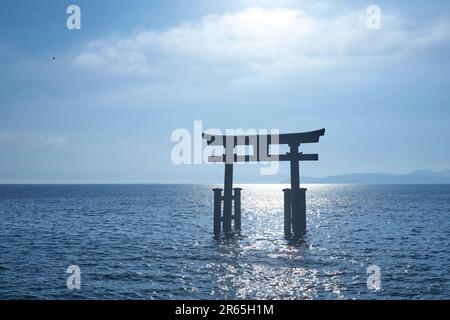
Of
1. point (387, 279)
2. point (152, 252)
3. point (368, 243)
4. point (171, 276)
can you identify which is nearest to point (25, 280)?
point (171, 276)

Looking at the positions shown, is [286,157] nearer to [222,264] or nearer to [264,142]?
[264,142]

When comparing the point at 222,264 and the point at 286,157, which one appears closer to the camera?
the point at 222,264

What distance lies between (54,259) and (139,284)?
737cm

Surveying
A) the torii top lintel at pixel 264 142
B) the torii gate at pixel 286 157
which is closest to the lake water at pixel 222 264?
the torii gate at pixel 286 157

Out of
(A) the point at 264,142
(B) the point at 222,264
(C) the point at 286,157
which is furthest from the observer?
(A) the point at 264,142

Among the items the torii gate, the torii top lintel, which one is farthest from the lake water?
the torii top lintel

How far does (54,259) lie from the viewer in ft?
63.3

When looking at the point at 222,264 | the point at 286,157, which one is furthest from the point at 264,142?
the point at 222,264

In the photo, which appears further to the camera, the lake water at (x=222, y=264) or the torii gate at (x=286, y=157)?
the torii gate at (x=286, y=157)

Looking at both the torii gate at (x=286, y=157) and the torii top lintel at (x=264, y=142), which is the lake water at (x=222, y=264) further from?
the torii top lintel at (x=264, y=142)

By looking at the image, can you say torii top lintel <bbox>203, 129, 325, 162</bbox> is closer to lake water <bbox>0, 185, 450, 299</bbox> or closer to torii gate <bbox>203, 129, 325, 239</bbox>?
torii gate <bbox>203, 129, 325, 239</bbox>

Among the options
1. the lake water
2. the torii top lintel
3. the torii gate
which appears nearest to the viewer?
the lake water

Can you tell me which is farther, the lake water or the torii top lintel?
the torii top lintel

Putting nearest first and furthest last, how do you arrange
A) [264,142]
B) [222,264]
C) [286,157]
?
[222,264] → [286,157] → [264,142]
